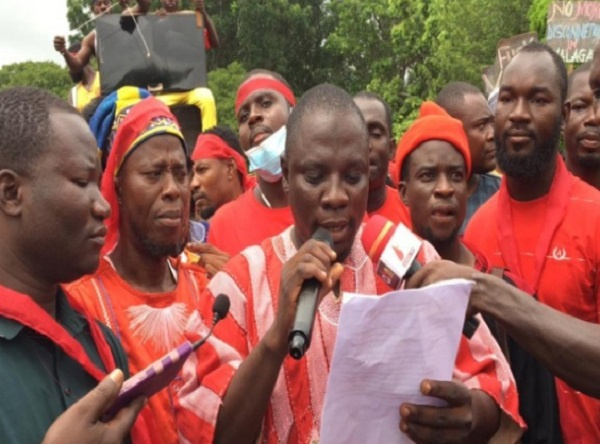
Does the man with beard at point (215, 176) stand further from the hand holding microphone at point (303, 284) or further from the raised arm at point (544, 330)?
the hand holding microphone at point (303, 284)

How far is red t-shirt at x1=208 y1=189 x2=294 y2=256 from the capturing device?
4516mm

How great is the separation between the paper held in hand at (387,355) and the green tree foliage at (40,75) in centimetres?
3287

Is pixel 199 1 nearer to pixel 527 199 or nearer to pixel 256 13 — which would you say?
pixel 527 199

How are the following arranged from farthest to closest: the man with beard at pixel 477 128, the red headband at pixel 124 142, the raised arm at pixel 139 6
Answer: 1. the raised arm at pixel 139 6
2. the man with beard at pixel 477 128
3. the red headband at pixel 124 142

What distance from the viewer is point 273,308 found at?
110 inches

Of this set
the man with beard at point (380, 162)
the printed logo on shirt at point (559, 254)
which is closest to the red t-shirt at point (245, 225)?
the man with beard at point (380, 162)

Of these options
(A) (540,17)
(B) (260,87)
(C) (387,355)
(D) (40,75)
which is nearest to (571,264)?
(C) (387,355)

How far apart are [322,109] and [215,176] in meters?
3.98

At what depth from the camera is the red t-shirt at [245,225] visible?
4.52 m

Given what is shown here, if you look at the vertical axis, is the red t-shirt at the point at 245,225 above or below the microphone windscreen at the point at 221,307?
below

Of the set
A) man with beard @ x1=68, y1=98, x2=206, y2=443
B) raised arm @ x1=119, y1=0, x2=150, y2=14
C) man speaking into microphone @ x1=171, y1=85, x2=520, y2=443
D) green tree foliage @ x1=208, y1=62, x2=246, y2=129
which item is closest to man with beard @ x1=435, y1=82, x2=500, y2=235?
man with beard @ x1=68, y1=98, x2=206, y2=443

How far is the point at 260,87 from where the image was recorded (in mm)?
5406

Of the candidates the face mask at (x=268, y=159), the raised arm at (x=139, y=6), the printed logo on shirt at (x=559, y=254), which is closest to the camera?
the printed logo on shirt at (x=559, y=254)

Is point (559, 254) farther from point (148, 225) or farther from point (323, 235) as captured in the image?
point (148, 225)
